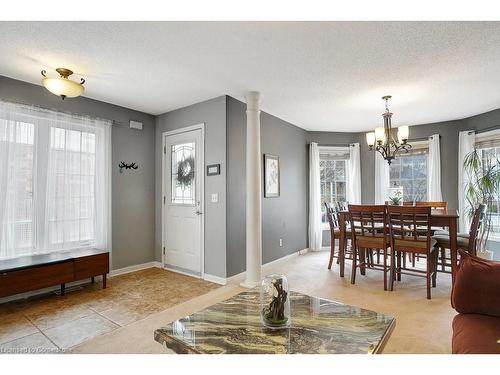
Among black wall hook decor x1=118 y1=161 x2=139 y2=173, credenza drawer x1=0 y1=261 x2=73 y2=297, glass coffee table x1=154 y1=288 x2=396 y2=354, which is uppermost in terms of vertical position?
black wall hook decor x1=118 y1=161 x2=139 y2=173

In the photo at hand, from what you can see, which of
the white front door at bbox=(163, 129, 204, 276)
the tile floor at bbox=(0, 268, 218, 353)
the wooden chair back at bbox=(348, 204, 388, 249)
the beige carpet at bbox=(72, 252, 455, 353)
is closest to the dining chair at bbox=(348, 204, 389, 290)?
the wooden chair back at bbox=(348, 204, 388, 249)

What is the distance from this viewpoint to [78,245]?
3584mm

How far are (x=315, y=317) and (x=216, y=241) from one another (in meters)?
2.22

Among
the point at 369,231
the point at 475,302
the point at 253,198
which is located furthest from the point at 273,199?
the point at 475,302

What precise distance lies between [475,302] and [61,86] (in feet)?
11.5

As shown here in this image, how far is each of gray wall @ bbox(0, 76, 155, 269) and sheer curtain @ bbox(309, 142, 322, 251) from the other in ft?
9.58

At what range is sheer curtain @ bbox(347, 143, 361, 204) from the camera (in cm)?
560

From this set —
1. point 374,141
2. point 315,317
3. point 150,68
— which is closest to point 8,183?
point 150,68

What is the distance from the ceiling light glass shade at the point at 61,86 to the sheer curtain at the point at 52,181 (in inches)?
31.3

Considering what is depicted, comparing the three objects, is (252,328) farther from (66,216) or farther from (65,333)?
(66,216)

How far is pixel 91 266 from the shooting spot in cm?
324

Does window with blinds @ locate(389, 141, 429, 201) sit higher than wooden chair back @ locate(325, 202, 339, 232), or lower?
higher

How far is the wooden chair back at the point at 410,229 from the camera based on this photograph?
301 cm

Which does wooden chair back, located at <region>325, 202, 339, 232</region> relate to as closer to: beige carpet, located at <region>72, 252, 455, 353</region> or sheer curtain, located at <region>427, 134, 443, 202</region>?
beige carpet, located at <region>72, 252, 455, 353</region>
